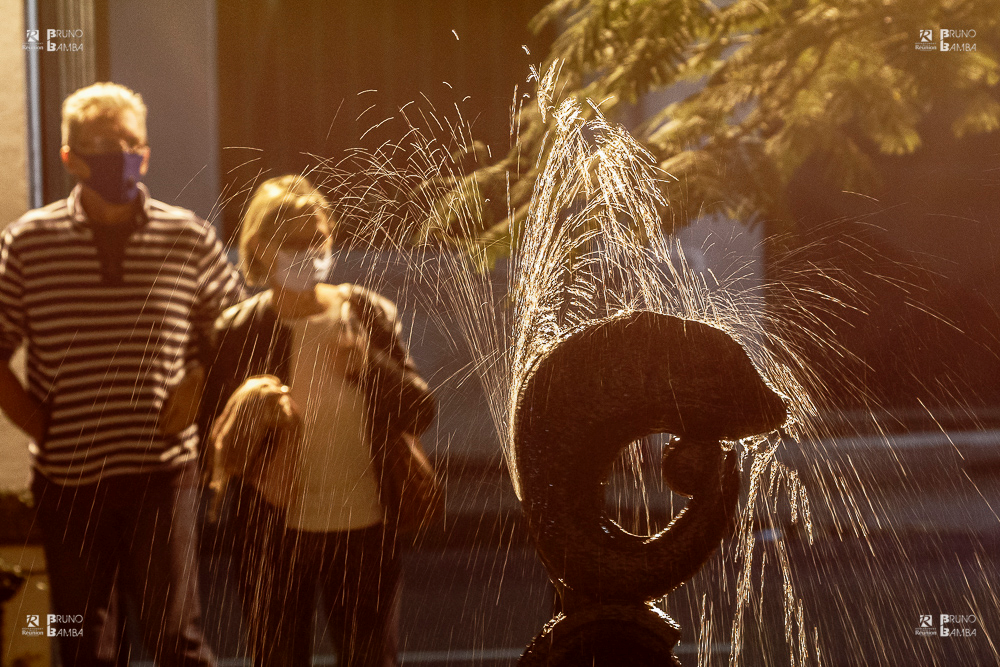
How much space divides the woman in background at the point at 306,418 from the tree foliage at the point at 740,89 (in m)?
0.28

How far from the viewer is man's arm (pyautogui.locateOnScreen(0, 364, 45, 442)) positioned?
1.42 metres

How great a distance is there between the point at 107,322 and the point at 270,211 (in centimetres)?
38

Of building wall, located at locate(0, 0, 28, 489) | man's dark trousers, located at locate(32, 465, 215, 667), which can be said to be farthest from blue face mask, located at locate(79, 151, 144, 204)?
man's dark trousers, located at locate(32, 465, 215, 667)

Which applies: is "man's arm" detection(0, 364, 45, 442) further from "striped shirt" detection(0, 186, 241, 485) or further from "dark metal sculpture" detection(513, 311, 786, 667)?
"dark metal sculpture" detection(513, 311, 786, 667)

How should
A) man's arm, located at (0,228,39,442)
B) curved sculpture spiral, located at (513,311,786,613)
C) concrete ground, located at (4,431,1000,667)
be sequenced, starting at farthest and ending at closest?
concrete ground, located at (4,431,1000,667) → man's arm, located at (0,228,39,442) → curved sculpture spiral, located at (513,311,786,613)

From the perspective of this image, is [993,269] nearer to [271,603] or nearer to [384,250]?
[384,250]

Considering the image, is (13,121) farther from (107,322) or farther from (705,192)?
(705,192)

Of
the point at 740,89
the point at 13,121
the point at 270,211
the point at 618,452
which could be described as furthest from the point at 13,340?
the point at 740,89

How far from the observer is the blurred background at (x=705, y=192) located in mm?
1449

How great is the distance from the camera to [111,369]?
1.43m

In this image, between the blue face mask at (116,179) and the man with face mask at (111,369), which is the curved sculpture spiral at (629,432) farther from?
the blue face mask at (116,179)

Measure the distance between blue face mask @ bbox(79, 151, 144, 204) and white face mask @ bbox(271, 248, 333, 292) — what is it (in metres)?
0.31

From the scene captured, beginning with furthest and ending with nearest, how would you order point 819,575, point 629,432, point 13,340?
point 819,575
point 13,340
point 629,432

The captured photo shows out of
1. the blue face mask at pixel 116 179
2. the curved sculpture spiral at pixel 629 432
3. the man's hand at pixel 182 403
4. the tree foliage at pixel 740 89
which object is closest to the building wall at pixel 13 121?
the blue face mask at pixel 116 179
